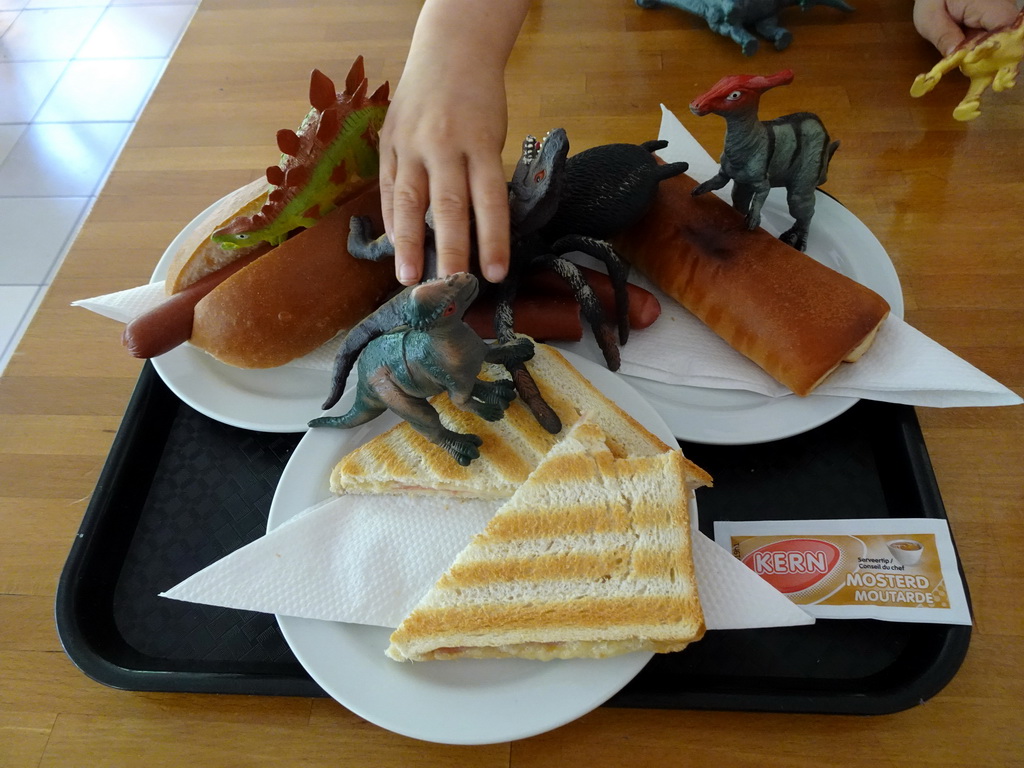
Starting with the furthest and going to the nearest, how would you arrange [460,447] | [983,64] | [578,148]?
[578,148], [983,64], [460,447]

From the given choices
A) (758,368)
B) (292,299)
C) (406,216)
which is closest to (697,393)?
→ (758,368)

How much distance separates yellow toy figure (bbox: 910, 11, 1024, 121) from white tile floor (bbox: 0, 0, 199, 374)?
7.60ft

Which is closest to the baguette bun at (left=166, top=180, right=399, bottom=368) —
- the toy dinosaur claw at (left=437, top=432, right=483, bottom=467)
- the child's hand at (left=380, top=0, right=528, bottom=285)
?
the child's hand at (left=380, top=0, right=528, bottom=285)

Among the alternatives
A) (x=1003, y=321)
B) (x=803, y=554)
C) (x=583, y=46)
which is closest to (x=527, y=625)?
(x=803, y=554)

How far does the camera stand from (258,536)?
1.01 m

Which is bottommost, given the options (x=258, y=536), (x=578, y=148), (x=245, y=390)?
(x=258, y=536)

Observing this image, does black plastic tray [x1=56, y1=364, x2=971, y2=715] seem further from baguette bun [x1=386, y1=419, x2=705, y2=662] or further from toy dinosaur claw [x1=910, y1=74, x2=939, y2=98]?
toy dinosaur claw [x1=910, y1=74, x2=939, y2=98]

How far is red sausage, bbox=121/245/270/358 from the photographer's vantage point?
983 mm

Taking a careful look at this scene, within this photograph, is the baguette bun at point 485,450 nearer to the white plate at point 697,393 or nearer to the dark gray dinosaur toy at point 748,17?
the white plate at point 697,393

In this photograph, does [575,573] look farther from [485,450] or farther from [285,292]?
[285,292]

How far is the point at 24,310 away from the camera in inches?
79.7

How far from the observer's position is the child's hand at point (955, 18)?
1.39 metres

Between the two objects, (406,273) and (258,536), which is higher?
(406,273)

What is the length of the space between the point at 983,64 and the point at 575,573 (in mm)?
1325
